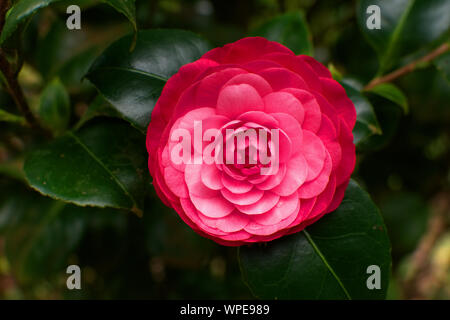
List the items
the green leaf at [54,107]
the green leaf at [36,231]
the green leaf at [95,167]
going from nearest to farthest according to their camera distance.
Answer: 1. the green leaf at [95,167]
2. the green leaf at [54,107]
3. the green leaf at [36,231]

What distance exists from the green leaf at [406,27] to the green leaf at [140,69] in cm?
38

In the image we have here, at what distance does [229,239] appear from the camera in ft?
1.58

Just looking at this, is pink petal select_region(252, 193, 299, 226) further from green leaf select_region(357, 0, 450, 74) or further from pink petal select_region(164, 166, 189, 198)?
green leaf select_region(357, 0, 450, 74)

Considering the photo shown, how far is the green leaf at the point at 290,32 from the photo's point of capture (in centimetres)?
69

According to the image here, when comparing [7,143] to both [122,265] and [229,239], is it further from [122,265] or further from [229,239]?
[229,239]

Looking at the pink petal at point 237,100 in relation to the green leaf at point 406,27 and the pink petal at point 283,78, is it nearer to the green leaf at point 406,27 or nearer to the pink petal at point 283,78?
the pink petal at point 283,78

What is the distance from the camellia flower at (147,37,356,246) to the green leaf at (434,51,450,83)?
0.34 meters

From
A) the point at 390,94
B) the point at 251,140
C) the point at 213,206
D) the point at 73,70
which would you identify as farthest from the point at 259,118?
the point at 73,70

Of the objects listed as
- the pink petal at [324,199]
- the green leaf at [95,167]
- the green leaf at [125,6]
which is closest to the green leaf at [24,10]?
the green leaf at [125,6]

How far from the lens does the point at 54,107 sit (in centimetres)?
66

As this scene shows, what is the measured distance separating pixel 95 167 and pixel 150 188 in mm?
271

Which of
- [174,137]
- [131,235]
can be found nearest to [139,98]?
[174,137]

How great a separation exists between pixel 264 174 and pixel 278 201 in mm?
41

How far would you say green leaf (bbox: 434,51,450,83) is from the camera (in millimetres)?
712
